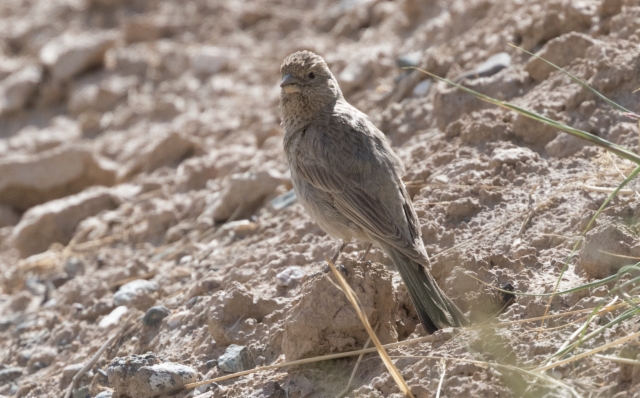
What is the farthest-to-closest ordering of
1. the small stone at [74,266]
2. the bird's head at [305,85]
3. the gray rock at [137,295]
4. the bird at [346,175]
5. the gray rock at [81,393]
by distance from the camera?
the small stone at [74,266] < the gray rock at [137,295] < the bird's head at [305,85] < the gray rock at [81,393] < the bird at [346,175]

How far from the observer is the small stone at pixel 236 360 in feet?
14.4

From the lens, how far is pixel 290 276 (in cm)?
504

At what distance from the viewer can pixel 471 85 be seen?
596cm

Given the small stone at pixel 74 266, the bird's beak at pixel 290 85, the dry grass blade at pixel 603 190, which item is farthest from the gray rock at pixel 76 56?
the dry grass blade at pixel 603 190

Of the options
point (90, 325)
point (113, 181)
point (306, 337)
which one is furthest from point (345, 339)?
point (113, 181)

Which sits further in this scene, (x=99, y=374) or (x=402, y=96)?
(x=402, y=96)

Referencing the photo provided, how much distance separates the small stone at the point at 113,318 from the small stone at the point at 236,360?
1.37 metres

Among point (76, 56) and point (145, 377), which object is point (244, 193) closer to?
point (145, 377)

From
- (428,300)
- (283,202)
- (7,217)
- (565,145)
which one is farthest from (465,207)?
(7,217)

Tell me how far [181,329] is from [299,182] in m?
1.19

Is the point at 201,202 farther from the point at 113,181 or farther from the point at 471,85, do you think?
the point at 471,85

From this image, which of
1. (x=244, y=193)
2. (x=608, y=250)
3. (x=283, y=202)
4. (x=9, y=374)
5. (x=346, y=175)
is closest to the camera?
(x=608, y=250)

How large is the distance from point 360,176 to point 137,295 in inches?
76.3

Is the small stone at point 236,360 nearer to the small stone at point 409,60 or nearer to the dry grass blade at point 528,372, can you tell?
the dry grass blade at point 528,372
